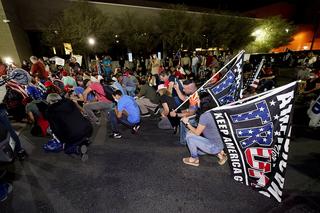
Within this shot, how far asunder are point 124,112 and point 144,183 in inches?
82.3

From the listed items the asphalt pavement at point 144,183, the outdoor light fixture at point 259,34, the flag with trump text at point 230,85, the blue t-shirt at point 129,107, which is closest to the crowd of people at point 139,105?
the blue t-shirt at point 129,107

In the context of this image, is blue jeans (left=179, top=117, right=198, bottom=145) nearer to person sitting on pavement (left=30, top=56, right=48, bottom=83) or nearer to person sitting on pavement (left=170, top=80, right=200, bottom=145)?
person sitting on pavement (left=170, top=80, right=200, bottom=145)

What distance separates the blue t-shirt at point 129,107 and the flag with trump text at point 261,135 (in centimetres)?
249

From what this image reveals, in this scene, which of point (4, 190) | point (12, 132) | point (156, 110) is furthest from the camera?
point (156, 110)

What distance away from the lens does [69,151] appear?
12.3ft

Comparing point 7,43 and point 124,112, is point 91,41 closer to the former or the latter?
point 7,43

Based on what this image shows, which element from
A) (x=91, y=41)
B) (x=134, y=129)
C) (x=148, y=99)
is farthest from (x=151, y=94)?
(x=91, y=41)

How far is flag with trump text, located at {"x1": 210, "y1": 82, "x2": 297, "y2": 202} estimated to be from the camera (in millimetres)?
2240

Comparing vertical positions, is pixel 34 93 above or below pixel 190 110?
above

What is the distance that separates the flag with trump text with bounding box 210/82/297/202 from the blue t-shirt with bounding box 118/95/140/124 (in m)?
2.49

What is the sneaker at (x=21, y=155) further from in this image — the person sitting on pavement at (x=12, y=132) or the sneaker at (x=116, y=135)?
the sneaker at (x=116, y=135)

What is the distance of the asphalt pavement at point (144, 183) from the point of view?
2639 mm

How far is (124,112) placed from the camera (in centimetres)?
466

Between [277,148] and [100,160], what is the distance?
133 inches
